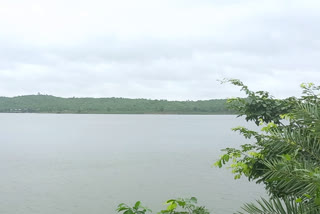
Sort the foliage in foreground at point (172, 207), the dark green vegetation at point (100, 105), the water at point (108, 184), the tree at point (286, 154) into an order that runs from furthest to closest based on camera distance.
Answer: the dark green vegetation at point (100, 105), the water at point (108, 184), the foliage in foreground at point (172, 207), the tree at point (286, 154)

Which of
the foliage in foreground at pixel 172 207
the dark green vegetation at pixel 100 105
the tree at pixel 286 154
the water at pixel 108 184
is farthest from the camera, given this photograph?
the dark green vegetation at pixel 100 105

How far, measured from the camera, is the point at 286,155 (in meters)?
2.48

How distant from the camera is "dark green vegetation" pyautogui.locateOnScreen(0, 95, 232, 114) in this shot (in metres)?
128

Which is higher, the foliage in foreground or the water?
the foliage in foreground

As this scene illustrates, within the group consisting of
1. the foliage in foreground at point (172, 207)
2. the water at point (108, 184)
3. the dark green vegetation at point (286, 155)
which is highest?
the dark green vegetation at point (286, 155)

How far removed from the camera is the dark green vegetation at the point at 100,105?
419ft

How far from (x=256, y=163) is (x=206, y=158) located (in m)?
22.5

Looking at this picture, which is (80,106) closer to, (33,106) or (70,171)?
(33,106)

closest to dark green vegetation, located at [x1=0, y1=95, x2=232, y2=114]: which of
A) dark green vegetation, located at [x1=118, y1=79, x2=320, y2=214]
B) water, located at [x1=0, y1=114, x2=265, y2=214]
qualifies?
water, located at [x1=0, y1=114, x2=265, y2=214]

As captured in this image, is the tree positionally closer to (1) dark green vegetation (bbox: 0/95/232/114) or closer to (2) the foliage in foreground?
(2) the foliage in foreground

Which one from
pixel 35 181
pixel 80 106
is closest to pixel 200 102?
pixel 80 106

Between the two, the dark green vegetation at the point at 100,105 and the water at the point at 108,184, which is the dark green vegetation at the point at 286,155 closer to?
the water at the point at 108,184

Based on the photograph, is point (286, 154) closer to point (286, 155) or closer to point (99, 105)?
point (286, 155)

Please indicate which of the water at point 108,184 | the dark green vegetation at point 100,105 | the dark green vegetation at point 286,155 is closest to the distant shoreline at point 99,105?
the dark green vegetation at point 100,105
